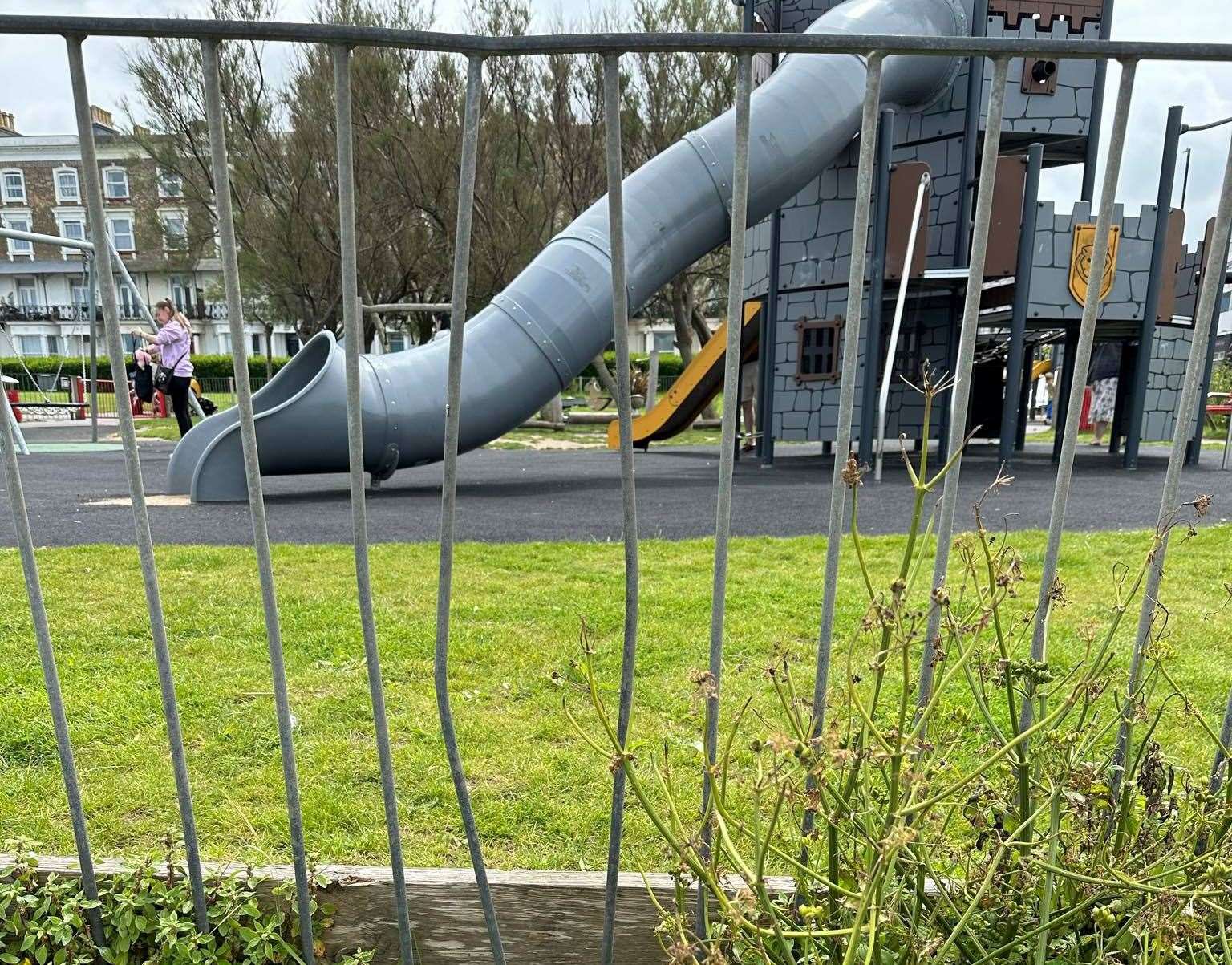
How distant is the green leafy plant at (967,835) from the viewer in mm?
986

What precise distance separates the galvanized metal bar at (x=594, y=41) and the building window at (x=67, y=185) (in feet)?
138

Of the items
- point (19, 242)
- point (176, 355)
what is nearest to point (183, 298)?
point (19, 242)

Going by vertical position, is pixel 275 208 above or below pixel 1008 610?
above

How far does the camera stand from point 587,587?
405 cm

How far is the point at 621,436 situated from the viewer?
1333 millimetres

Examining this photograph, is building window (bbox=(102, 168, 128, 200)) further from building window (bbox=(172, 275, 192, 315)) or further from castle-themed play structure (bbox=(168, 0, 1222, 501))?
castle-themed play structure (bbox=(168, 0, 1222, 501))

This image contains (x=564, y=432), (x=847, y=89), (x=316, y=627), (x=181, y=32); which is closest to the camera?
(x=181, y=32)

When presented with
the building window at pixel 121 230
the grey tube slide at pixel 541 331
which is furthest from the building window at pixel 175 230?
the grey tube slide at pixel 541 331

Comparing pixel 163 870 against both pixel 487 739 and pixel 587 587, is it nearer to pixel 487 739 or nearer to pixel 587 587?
pixel 487 739

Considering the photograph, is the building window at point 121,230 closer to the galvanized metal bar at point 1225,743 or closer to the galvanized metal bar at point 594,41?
the galvanized metal bar at point 594,41

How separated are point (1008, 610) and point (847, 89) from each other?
20.3 feet

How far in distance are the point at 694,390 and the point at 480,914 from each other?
33.7 ft

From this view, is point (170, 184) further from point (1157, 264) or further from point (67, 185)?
point (67, 185)

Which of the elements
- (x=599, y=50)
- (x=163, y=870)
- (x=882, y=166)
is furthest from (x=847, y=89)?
(x=163, y=870)
